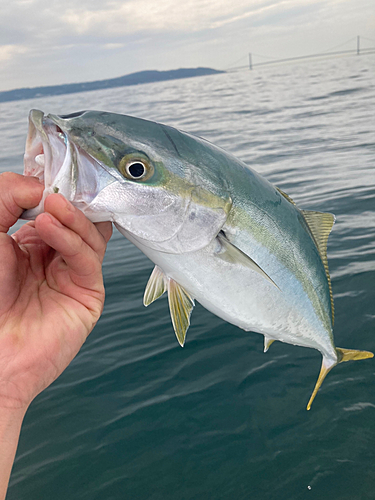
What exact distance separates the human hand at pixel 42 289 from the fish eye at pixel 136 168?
226 mm

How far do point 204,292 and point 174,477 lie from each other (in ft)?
6.09

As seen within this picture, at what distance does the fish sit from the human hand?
82mm

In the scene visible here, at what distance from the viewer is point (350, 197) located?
7.74 m

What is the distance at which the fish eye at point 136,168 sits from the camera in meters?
1.51

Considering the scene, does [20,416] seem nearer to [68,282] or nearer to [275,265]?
[68,282]

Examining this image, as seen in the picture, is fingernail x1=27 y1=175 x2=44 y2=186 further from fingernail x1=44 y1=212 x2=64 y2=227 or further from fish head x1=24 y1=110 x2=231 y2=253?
fingernail x1=44 y1=212 x2=64 y2=227

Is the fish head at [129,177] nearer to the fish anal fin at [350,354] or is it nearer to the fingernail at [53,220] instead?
the fingernail at [53,220]

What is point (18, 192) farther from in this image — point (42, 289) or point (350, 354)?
point (350, 354)

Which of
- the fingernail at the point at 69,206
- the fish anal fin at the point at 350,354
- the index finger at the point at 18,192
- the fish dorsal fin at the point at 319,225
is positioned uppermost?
the index finger at the point at 18,192

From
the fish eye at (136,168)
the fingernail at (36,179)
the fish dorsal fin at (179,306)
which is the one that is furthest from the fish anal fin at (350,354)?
the fingernail at (36,179)

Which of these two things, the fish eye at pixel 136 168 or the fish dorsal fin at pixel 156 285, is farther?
the fish dorsal fin at pixel 156 285

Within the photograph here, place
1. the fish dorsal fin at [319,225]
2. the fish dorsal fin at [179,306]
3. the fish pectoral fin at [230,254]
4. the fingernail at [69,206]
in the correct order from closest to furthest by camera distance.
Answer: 1. the fingernail at [69,206]
2. the fish pectoral fin at [230,254]
3. the fish dorsal fin at [179,306]
4. the fish dorsal fin at [319,225]

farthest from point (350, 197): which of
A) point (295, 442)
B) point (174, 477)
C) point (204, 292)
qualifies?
point (204, 292)

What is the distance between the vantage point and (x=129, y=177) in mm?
1525
